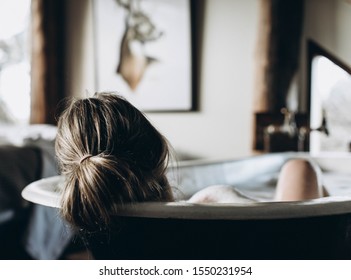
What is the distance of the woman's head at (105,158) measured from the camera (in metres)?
0.67

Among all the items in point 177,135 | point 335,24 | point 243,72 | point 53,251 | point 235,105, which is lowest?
point 53,251

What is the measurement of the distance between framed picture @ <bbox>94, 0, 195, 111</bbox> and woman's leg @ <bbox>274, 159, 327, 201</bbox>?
5.54ft

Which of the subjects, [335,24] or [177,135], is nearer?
[335,24]

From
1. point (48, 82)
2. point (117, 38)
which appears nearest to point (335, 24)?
point (117, 38)

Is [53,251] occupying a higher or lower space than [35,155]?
lower

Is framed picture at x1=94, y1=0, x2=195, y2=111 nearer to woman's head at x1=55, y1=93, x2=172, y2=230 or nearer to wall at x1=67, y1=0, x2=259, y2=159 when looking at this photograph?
wall at x1=67, y1=0, x2=259, y2=159

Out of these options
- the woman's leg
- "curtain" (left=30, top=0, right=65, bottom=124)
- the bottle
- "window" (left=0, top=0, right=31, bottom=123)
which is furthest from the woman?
"window" (left=0, top=0, right=31, bottom=123)

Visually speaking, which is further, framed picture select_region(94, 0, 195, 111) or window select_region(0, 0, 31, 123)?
window select_region(0, 0, 31, 123)

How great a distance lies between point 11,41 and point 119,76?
2.83 ft

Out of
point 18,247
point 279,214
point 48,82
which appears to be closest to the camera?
point 279,214

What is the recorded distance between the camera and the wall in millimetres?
2658

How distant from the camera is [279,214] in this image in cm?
63

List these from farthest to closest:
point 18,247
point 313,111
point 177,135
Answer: point 177,135 → point 313,111 → point 18,247

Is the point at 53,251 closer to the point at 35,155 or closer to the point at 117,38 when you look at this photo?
the point at 35,155
